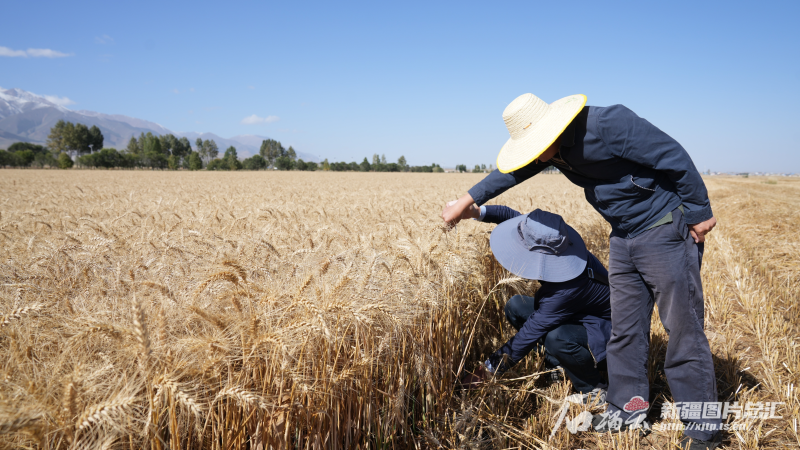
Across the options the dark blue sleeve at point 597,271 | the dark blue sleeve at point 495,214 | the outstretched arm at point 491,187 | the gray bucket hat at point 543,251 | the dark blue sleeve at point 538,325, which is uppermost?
the outstretched arm at point 491,187

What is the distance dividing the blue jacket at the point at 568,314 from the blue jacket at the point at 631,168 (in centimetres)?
50

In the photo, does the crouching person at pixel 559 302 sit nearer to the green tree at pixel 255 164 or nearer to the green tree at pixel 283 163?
the green tree at pixel 283 163

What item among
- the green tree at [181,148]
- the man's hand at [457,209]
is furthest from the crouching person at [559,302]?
the green tree at [181,148]

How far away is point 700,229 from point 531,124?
1.11m

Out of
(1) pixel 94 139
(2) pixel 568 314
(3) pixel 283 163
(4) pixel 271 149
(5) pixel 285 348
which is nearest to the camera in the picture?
(5) pixel 285 348

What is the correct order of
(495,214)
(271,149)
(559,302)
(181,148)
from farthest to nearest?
(271,149), (181,148), (495,214), (559,302)

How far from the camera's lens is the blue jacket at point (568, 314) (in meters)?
2.60

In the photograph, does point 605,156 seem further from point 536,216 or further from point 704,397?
point 704,397

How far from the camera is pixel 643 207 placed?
2240mm

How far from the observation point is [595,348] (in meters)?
2.67

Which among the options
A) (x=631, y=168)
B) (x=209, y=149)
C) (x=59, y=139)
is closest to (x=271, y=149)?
(x=209, y=149)

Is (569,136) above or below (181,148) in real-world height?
below

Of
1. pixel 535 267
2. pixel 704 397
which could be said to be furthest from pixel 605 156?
pixel 704 397

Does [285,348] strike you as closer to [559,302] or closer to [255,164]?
[559,302]
